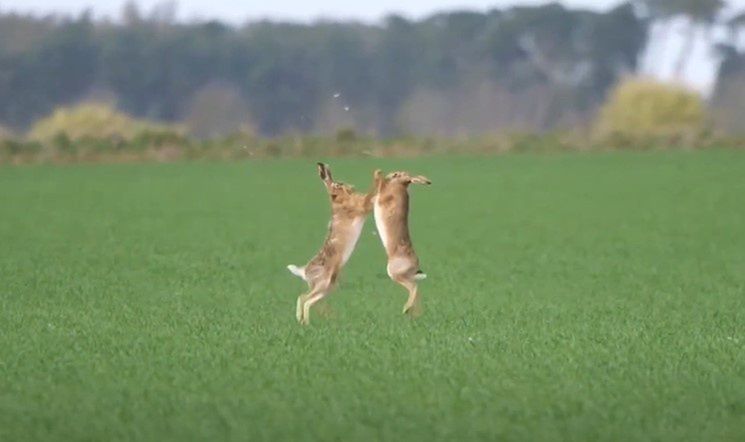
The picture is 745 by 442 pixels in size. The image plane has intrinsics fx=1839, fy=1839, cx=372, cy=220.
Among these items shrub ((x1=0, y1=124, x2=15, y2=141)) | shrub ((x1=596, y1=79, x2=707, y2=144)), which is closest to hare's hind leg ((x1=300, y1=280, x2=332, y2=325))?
shrub ((x1=0, y1=124, x2=15, y2=141))

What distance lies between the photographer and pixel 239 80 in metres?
60.4

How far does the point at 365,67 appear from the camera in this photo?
2419 inches

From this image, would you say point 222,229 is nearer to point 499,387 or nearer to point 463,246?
point 463,246

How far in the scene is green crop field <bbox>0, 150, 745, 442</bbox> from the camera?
25.1ft

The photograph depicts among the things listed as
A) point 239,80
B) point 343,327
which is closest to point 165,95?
point 239,80

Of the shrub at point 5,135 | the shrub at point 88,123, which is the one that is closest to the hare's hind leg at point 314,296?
the shrub at point 5,135

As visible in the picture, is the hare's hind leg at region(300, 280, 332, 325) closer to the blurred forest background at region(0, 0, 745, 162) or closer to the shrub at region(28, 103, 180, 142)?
the shrub at region(28, 103, 180, 142)

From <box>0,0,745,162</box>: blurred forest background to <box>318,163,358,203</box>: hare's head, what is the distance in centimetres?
4133

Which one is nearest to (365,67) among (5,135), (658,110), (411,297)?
(658,110)

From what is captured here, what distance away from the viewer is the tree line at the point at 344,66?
57531 mm

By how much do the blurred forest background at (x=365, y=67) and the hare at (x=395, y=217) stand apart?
135ft

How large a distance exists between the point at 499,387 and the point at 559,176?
25.1m

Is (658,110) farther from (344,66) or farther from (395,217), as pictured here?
(395,217)

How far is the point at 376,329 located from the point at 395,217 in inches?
28.4
